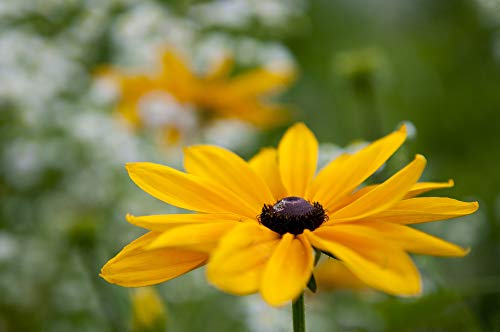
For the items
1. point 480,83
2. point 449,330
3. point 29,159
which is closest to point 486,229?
point 449,330

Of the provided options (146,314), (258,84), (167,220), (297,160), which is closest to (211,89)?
(258,84)

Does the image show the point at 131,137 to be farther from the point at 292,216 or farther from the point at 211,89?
the point at 292,216

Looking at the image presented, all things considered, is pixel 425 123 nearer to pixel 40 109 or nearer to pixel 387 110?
pixel 387 110

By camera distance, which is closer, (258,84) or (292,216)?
(292,216)

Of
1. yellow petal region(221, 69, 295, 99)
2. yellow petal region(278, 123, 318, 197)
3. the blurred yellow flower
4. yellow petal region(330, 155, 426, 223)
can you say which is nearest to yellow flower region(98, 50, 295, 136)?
yellow petal region(221, 69, 295, 99)

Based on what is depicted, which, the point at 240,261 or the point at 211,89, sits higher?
the point at 211,89

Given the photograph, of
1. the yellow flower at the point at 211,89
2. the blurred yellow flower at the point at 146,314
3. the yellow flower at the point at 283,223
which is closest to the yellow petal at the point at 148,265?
the yellow flower at the point at 283,223

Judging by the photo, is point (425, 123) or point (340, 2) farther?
point (340, 2)
